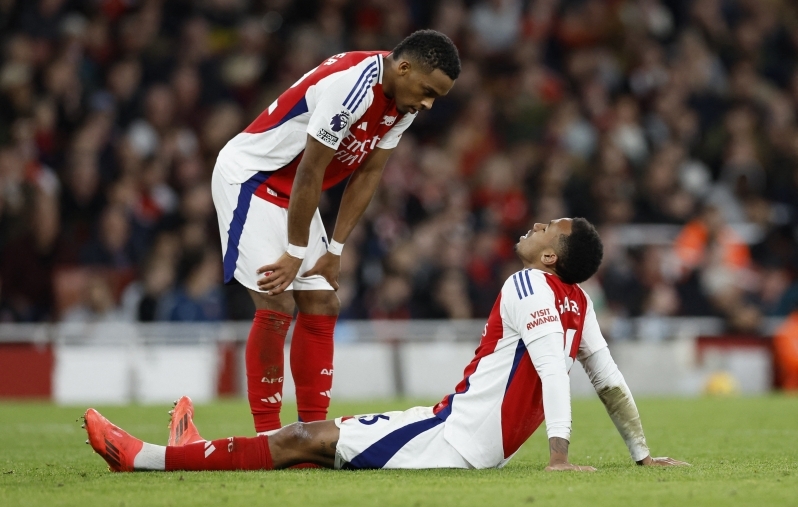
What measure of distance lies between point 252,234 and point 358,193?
667 mm

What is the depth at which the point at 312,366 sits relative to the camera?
582cm

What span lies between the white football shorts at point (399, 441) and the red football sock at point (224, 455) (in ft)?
1.10

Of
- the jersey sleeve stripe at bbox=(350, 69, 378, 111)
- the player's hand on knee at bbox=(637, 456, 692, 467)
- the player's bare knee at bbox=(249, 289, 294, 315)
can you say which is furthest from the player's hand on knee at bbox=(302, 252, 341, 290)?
the player's hand on knee at bbox=(637, 456, 692, 467)

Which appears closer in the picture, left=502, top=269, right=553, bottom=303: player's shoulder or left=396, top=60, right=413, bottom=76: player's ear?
left=502, top=269, right=553, bottom=303: player's shoulder

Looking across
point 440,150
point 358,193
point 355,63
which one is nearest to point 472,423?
point 358,193

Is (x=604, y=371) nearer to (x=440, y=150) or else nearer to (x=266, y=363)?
(x=266, y=363)

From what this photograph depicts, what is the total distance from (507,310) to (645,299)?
29.9ft

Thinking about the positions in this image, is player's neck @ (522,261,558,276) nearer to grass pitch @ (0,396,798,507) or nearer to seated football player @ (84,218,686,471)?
seated football player @ (84,218,686,471)

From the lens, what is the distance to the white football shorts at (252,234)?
5.67 meters

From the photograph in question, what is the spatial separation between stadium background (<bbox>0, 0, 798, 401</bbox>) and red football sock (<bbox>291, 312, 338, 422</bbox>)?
640cm

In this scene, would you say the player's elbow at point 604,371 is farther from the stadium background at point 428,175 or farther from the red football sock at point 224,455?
the stadium background at point 428,175

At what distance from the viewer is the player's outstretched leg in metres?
4.95

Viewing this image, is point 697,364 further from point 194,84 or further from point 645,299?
point 194,84

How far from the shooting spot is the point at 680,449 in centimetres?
648
